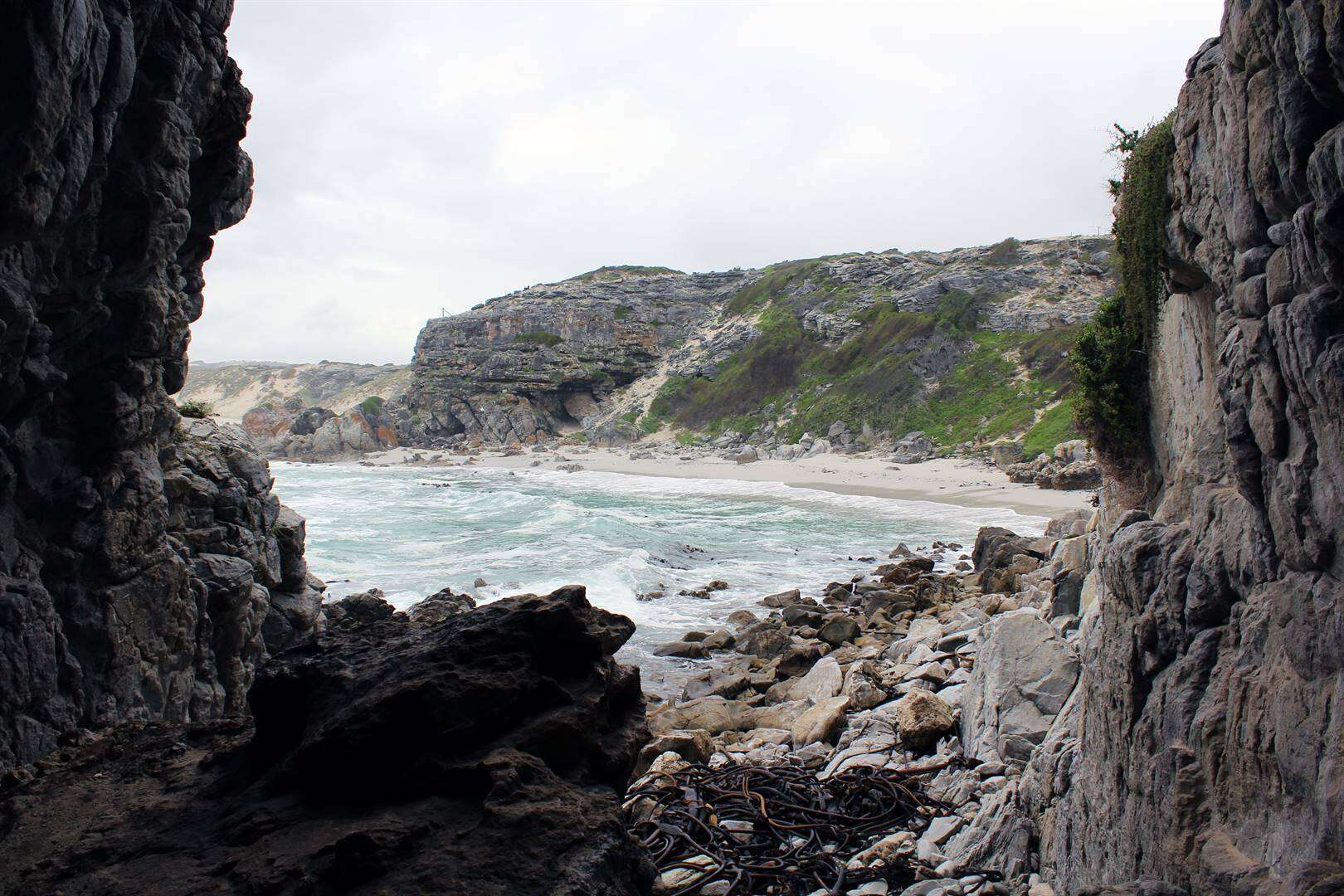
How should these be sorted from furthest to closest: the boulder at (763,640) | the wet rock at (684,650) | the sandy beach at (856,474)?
the sandy beach at (856,474), the wet rock at (684,650), the boulder at (763,640)

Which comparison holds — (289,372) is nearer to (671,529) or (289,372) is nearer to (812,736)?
(671,529)

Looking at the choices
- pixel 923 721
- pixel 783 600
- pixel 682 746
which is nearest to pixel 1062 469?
pixel 783 600

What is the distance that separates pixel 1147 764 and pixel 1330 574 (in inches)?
52.6

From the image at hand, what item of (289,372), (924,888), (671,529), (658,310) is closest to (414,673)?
(924,888)

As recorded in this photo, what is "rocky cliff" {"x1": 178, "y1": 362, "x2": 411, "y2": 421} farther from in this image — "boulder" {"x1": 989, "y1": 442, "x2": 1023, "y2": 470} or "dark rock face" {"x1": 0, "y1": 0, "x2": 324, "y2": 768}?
"dark rock face" {"x1": 0, "y1": 0, "x2": 324, "y2": 768}

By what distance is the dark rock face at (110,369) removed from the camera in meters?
4.71

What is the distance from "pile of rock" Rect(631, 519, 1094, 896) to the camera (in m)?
5.45

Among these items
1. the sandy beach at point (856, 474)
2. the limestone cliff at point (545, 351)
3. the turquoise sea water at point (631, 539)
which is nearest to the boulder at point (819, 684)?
the turquoise sea water at point (631, 539)

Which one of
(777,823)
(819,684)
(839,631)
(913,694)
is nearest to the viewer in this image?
(777,823)

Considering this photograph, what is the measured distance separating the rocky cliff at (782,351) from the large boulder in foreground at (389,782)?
1336 inches

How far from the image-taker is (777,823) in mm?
5453

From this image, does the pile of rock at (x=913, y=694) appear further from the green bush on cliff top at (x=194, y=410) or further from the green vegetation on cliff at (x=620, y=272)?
the green vegetation on cliff at (x=620, y=272)

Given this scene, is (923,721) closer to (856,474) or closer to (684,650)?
(684,650)

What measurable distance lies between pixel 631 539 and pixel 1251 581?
21.7 meters
